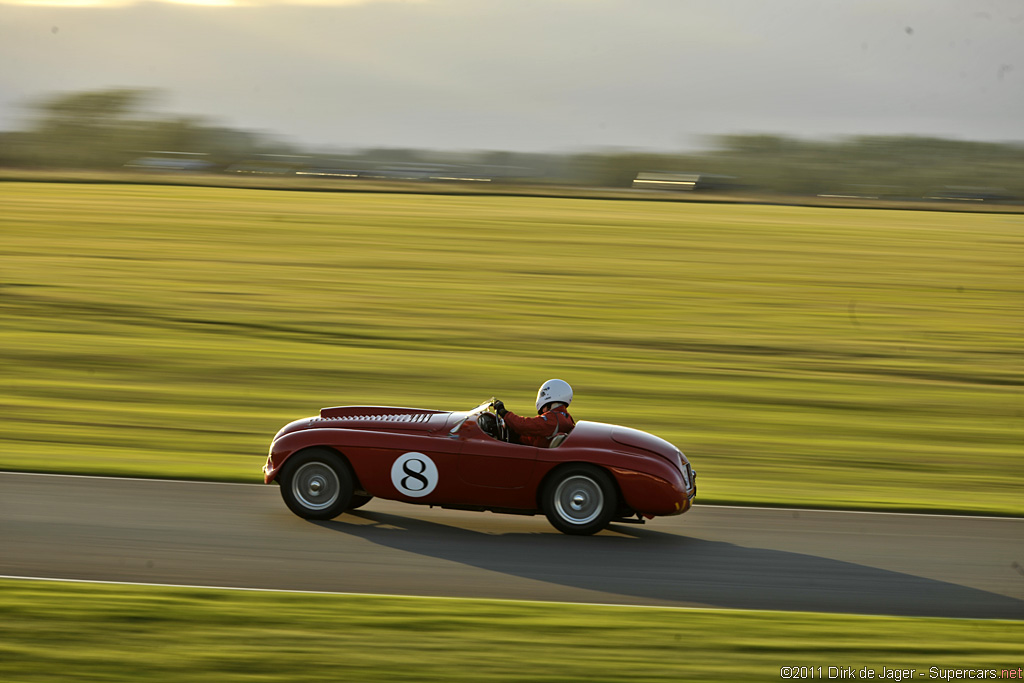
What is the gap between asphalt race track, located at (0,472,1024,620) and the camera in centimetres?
676

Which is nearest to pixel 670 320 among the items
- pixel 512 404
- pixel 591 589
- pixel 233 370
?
pixel 512 404

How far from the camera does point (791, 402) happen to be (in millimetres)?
15555

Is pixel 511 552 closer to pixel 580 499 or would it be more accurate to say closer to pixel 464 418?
pixel 580 499

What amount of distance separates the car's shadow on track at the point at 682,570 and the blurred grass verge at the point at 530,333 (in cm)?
212

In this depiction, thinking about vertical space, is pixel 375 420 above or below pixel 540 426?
below

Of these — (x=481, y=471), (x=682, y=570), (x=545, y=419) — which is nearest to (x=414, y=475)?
(x=481, y=471)

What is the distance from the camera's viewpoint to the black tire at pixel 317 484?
811 centimetres

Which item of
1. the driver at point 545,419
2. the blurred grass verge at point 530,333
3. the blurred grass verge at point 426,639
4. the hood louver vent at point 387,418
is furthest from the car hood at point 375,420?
the blurred grass verge at point 426,639

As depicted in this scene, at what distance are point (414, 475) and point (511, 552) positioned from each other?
100 cm

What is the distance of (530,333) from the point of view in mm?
19594

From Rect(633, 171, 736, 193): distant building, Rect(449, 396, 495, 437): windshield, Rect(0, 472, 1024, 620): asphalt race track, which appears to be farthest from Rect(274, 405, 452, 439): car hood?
Rect(633, 171, 736, 193): distant building

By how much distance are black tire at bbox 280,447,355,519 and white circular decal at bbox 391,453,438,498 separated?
0.39 meters

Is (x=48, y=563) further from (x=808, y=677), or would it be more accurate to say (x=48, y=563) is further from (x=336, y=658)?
(x=808, y=677)

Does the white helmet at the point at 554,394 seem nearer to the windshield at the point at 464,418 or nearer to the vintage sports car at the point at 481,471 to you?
the vintage sports car at the point at 481,471
